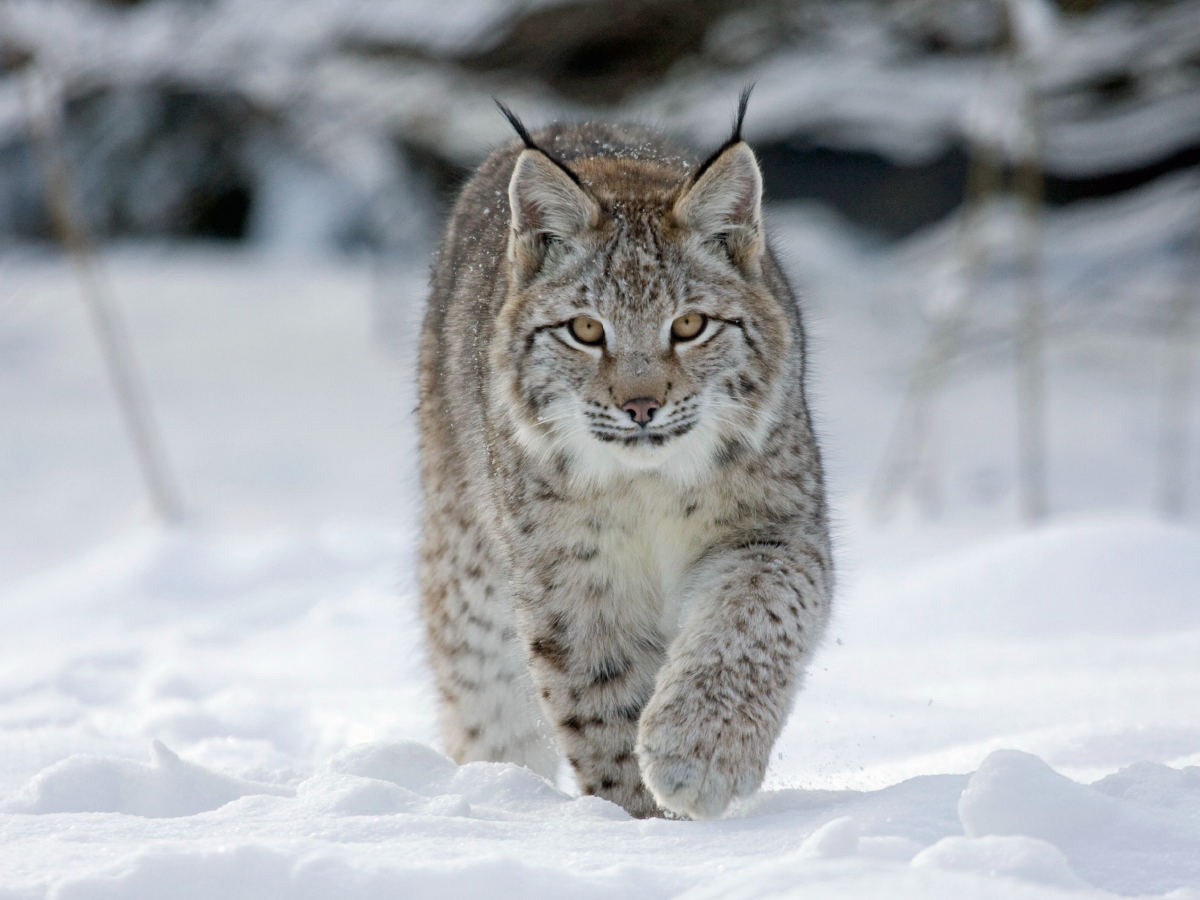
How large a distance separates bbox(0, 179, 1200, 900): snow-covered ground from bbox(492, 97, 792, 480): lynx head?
70 centimetres

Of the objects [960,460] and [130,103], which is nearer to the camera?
[960,460]

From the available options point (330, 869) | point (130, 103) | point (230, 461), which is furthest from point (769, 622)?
point (130, 103)

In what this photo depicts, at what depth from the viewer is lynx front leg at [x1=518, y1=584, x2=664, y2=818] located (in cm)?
282

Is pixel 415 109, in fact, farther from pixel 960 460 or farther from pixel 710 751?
pixel 710 751

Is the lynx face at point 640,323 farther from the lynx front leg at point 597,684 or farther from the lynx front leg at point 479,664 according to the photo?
the lynx front leg at point 479,664

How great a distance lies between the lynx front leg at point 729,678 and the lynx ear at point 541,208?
0.79 meters

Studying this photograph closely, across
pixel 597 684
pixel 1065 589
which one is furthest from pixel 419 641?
pixel 1065 589

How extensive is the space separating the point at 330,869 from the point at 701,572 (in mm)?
1137

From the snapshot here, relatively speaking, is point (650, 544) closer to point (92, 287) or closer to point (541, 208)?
point (541, 208)

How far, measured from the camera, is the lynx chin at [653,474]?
8.58 ft

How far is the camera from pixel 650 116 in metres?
8.85

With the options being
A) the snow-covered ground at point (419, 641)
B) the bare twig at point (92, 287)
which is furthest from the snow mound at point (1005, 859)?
the bare twig at point (92, 287)

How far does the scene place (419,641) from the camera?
3.93 meters

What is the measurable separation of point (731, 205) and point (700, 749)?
1197 millimetres
